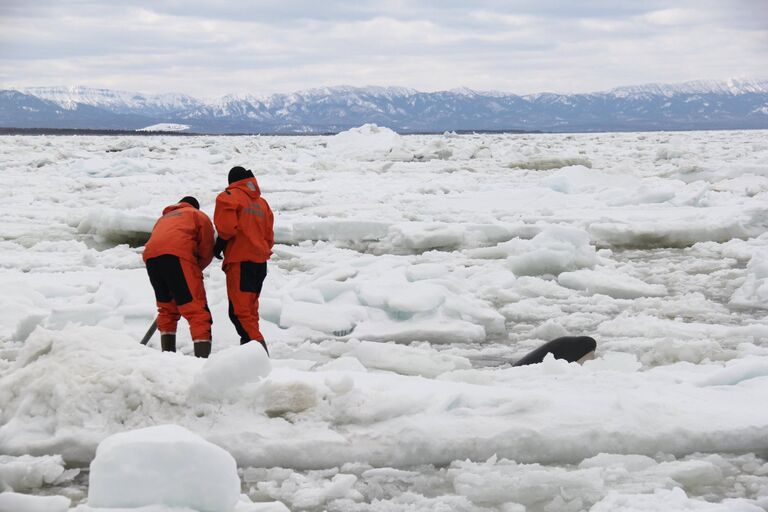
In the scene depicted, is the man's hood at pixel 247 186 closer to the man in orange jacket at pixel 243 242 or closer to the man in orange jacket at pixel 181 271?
the man in orange jacket at pixel 243 242

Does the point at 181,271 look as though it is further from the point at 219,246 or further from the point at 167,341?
the point at 167,341

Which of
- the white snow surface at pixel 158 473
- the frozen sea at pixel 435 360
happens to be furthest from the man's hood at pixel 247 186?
the white snow surface at pixel 158 473

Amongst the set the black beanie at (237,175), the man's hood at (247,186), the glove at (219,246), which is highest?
the black beanie at (237,175)

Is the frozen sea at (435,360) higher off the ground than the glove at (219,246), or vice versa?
the glove at (219,246)

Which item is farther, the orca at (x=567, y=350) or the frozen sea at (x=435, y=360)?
the orca at (x=567, y=350)

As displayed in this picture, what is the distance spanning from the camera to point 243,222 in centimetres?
432

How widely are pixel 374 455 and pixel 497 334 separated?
2.51 meters

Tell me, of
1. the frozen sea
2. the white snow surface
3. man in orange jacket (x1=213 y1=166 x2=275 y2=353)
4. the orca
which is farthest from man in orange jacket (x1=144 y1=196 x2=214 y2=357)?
the white snow surface

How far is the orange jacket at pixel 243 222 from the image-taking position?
4273 millimetres

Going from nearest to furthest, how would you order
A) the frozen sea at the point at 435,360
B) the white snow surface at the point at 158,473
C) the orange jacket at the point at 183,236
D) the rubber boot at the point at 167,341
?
the white snow surface at the point at 158,473, the frozen sea at the point at 435,360, the orange jacket at the point at 183,236, the rubber boot at the point at 167,341

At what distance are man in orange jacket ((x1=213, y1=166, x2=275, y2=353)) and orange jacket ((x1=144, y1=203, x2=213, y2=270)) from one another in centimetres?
8

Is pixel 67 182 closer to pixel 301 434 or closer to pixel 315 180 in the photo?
pixel 315 180

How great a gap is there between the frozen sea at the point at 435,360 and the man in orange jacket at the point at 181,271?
1.65 feet

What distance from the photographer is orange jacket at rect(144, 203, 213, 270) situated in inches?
165
